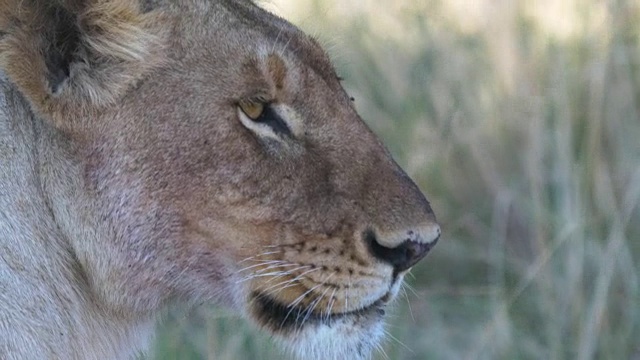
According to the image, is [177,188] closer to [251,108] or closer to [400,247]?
[251,108]

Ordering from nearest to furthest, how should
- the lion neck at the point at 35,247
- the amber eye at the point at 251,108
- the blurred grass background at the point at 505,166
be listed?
1. the lion neck at the point at 35,247
2. the amber eye at the point at 251,108
3. the blurred grass background at the point at 505,166

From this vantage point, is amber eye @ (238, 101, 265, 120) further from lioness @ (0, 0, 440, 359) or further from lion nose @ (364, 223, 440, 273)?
lion nose @ (364, 223, 440, 273)

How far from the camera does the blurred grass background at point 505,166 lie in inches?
152

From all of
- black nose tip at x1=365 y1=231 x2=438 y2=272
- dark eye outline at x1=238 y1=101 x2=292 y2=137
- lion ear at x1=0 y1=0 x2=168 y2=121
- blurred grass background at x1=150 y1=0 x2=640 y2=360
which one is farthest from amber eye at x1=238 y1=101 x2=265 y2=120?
blurred grass background at x1=150 y1=0 x2=640 y2=360

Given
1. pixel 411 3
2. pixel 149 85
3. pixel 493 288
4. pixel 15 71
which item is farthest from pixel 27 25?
pixel 411 3

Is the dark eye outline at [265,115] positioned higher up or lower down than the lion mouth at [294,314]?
higher up

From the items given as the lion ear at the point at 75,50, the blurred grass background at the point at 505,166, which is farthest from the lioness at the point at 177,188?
the blurred grass background at the point at 505,166

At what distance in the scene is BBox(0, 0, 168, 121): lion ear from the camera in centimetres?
247

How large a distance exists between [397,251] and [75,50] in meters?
0.79

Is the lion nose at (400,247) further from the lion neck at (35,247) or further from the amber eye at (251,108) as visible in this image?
the lion neck at (35,247)

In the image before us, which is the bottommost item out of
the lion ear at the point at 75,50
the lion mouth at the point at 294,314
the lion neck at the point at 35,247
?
the lion neck at the point at 35,247

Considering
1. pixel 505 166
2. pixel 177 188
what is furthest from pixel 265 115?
pixel 505 166

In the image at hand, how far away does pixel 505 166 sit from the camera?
16.0 feet

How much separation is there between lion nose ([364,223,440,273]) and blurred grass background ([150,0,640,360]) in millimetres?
792
